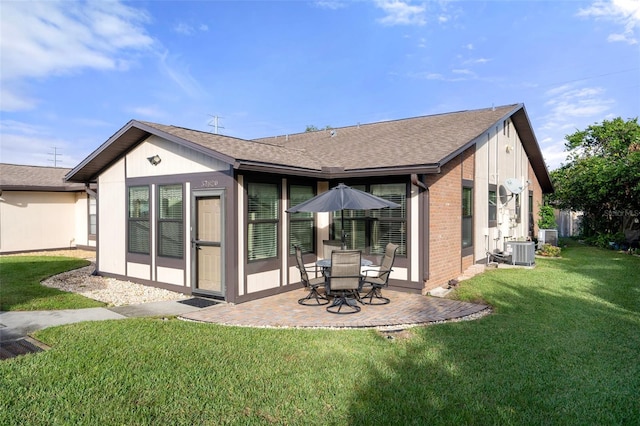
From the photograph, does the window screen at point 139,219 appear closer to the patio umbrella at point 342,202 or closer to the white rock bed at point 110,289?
the white rock bed at point 110,289

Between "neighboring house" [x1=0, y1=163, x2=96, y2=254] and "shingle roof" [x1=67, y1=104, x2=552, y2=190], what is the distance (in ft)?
22.4

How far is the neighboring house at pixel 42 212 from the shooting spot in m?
15.9

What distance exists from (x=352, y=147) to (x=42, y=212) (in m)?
13.9

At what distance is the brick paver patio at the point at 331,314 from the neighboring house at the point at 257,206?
0.62 meters

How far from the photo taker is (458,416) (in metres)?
3.33

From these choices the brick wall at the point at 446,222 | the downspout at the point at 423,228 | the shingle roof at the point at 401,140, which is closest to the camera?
the downspout at the point at 423,228

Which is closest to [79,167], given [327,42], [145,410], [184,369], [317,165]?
[317,165]

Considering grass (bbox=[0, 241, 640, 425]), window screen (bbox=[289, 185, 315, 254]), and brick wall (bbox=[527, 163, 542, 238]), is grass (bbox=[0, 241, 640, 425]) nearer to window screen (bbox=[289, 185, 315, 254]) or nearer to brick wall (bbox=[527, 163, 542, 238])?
window screen (bbox=[289, 185, 315, 254])

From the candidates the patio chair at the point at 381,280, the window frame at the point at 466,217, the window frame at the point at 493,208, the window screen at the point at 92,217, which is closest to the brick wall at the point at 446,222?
the window frame at the point at 466,217

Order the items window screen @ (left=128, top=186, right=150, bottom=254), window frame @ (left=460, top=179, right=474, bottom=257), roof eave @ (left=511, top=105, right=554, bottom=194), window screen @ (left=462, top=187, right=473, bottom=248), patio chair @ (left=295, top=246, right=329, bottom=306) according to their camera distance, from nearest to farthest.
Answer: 1. patio chair @ (left=295, top=246, right=329, bottom=306)
2. window screen @ (left=128, top=186, right=150, bottom=254)
3. window frame @ (left=460, top=179, right=474, bottom=257)
4. window screen @ (left=462, top=187, right=473, bottom=248)
5. roof eave @ (left=511, top=105, right=554, bottom=194)

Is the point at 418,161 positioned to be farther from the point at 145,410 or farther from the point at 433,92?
the point at 433,92

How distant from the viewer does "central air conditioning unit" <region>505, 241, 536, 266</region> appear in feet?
38.8

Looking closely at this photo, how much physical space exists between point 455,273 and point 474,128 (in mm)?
3899

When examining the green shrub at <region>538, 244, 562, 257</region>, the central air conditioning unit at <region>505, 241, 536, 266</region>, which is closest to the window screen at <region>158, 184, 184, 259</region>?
the central air conditioning unit at <region>505, 241, 536, 266</region>
